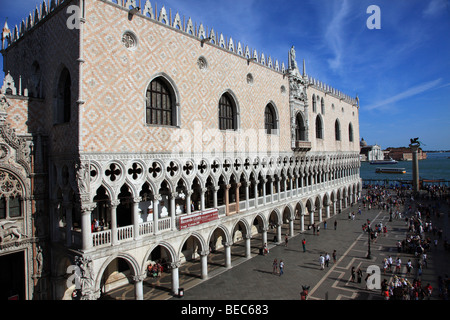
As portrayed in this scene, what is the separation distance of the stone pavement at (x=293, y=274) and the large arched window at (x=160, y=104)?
27.2ft

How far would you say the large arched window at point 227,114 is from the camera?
1674 cm

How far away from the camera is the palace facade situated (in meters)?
10.5

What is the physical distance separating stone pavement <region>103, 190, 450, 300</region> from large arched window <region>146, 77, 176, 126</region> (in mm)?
8286

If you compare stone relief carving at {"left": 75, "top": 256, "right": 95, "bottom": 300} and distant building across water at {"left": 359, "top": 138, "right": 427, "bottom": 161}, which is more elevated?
distant building across water at {"left": 359, "top": 138, "right": 427, "bottom": 161}

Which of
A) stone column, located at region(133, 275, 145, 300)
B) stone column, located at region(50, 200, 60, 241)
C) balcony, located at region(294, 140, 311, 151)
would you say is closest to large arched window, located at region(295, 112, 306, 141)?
balcony, located at region(294, 140, 311, 151)

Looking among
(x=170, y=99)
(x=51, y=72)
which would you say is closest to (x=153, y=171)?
(x=170, y=99)

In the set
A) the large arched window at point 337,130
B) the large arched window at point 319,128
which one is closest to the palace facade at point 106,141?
the large arched window at point 319,128

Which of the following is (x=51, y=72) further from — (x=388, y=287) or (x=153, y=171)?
(x=388, y=287)

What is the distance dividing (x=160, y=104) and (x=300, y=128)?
15.7 m

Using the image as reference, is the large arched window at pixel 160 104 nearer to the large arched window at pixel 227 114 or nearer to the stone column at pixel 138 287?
the large arched window at pixel 227 114

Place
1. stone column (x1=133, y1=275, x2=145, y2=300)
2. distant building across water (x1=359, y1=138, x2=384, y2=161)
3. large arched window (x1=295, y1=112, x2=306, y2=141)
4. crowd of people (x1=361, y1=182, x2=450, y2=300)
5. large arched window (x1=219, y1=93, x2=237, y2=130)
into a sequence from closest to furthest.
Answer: stone column (x1=133, y1=275, x2=145, y2=300)
crowd of people (x1=361, y1=182, x2=450, y2=300)
large arched window (x1=219, y1=93, x2=237, y2=130)
large arched window (x1=295, y1=112, x2=306, y2=141)
distant building across water (x1=359, y1=138, x2=384, y2=161)

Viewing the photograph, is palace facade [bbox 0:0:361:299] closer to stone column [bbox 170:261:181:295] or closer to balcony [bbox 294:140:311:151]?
stone column [bbox 170:261:181:295]

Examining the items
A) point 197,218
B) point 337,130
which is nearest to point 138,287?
point 197,218

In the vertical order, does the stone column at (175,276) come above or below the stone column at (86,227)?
below
